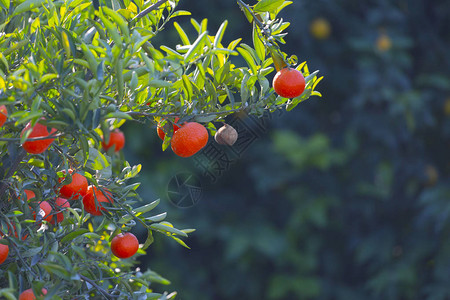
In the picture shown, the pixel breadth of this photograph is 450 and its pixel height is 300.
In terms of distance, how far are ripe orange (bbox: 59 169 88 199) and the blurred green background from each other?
5.60ft

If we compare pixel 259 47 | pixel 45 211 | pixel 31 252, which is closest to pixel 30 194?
pixel 45 211

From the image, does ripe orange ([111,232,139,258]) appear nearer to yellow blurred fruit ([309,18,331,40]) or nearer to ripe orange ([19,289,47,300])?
ripe orange ([19,289,47,300])

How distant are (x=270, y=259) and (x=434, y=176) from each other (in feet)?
2.95

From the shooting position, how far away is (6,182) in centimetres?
68

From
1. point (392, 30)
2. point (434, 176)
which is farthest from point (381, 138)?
point (392, 30)

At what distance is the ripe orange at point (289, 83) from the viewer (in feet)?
2.28

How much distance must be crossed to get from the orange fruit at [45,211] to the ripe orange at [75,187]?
27 millimetres

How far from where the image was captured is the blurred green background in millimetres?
2623

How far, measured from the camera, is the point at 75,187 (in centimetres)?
74

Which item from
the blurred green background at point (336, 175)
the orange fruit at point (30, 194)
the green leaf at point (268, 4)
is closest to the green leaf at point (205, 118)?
the green leaf at point (268, 4)

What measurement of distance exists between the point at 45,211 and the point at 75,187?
0.05 m

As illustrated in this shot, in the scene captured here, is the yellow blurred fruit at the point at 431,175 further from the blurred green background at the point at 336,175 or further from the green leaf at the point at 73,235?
the green leaf at the point at 73,235

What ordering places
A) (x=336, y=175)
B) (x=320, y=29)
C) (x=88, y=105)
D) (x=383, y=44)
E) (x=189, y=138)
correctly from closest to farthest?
(x=88, y=105), (x=189, y=138), (x=383, y=44), (x=320, y=29), (x=336, y=175)

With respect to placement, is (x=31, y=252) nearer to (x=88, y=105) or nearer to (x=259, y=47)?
(x=88, y=105)
